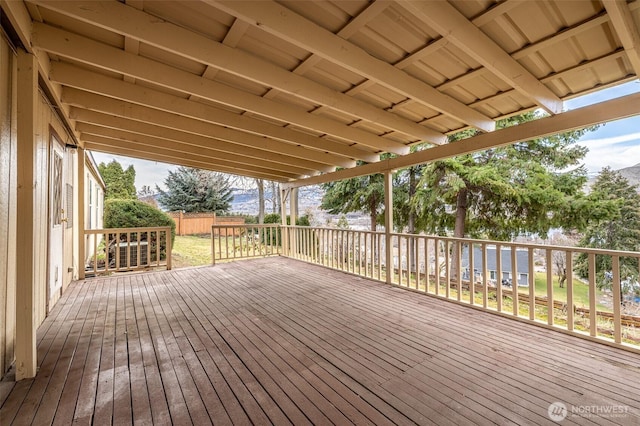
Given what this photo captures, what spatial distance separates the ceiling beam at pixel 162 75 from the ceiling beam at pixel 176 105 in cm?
68

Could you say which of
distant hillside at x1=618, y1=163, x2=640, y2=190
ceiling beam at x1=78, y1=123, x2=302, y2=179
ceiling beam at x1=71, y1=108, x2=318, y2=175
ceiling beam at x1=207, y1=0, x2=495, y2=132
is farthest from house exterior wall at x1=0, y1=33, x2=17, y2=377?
distant hillside at x1=618, y1=163, x2=640, y2=190

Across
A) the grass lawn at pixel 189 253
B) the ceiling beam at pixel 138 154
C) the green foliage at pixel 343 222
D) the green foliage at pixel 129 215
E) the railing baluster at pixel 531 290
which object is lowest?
the grass lawn at pixel 189 253

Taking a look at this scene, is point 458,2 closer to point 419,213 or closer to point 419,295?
point 419,295

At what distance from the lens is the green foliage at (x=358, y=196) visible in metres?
9.78

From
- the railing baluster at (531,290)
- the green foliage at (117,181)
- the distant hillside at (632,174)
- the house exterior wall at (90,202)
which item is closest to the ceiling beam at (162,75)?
the railing baluster at (531,290)

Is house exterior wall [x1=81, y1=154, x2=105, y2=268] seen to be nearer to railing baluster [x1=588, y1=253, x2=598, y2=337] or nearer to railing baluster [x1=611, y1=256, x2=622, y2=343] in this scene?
railing baluster [x1=588, y1=253, x2=598, y2=337]

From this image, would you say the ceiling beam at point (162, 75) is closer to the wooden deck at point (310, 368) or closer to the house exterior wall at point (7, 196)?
the house exterior wall at point (7, 196)

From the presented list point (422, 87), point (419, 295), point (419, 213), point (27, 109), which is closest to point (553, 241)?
point (419, 213)

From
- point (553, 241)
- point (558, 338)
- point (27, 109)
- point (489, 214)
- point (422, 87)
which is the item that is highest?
point (422, 87)

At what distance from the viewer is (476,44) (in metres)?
2.12

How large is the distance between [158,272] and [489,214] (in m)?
8.91

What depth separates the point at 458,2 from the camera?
1935 millimetres

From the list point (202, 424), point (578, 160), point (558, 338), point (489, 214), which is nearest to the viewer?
point (202, 424)

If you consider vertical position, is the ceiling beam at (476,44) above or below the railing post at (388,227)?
above
